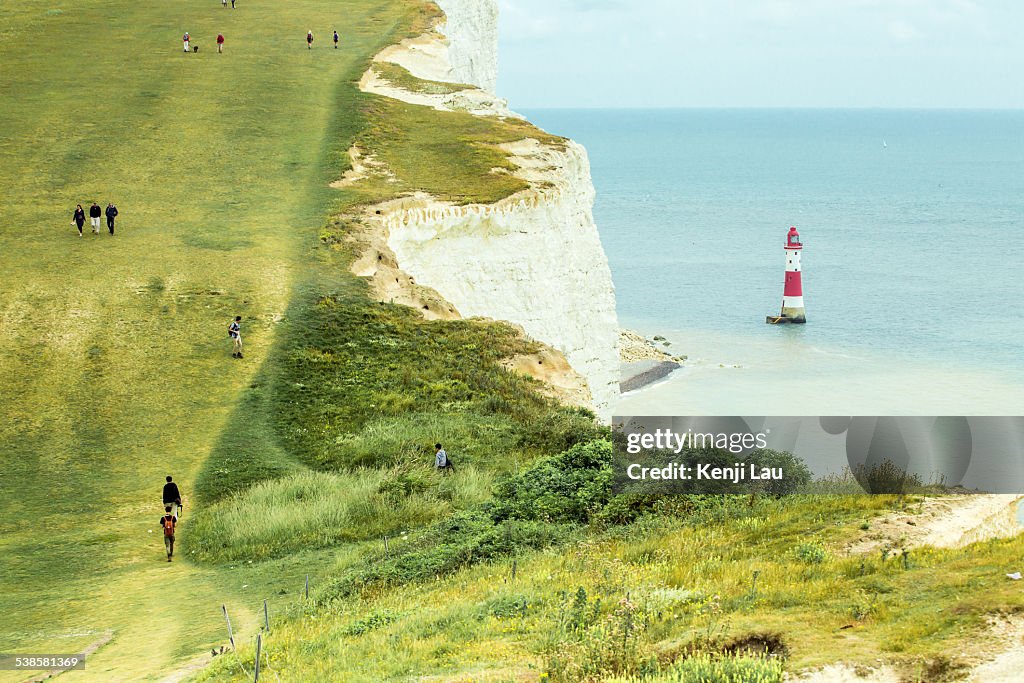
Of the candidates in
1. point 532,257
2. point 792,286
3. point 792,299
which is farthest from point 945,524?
point 792,299

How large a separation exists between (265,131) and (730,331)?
163ft

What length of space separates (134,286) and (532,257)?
16.8m

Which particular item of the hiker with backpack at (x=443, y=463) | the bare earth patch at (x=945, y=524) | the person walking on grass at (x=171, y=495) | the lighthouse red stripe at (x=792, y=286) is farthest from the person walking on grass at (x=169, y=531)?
the lighthouse red stripe at (x=792, y=286)

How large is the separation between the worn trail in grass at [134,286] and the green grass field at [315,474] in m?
0.12

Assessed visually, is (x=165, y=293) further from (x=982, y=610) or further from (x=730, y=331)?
(x=730, y=331)

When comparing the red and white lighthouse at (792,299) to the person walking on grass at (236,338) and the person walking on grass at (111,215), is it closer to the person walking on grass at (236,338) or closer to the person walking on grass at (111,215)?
the person walking on grass at (111,215)

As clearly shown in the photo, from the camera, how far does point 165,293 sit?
39.0 meters

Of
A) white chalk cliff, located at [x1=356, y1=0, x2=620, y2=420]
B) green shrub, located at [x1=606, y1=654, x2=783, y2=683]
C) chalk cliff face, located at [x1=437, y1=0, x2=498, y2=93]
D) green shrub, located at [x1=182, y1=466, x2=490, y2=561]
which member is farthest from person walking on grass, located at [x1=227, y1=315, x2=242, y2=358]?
chalk cliff face, located at [x1=437, y1=0, x2=498, y2=93]

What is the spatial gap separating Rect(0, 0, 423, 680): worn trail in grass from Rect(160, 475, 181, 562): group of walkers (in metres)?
0.50

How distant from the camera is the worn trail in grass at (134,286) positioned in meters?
24.3

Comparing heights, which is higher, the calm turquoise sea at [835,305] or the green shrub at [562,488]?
the green shrub at [562,488]

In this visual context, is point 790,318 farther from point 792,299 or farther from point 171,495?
point 171,495

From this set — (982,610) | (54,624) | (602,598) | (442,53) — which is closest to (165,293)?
(54,624)

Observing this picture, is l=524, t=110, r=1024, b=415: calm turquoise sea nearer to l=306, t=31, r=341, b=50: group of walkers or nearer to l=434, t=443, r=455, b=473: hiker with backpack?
l=306, t=31, r=341, b=50: group of walkers
